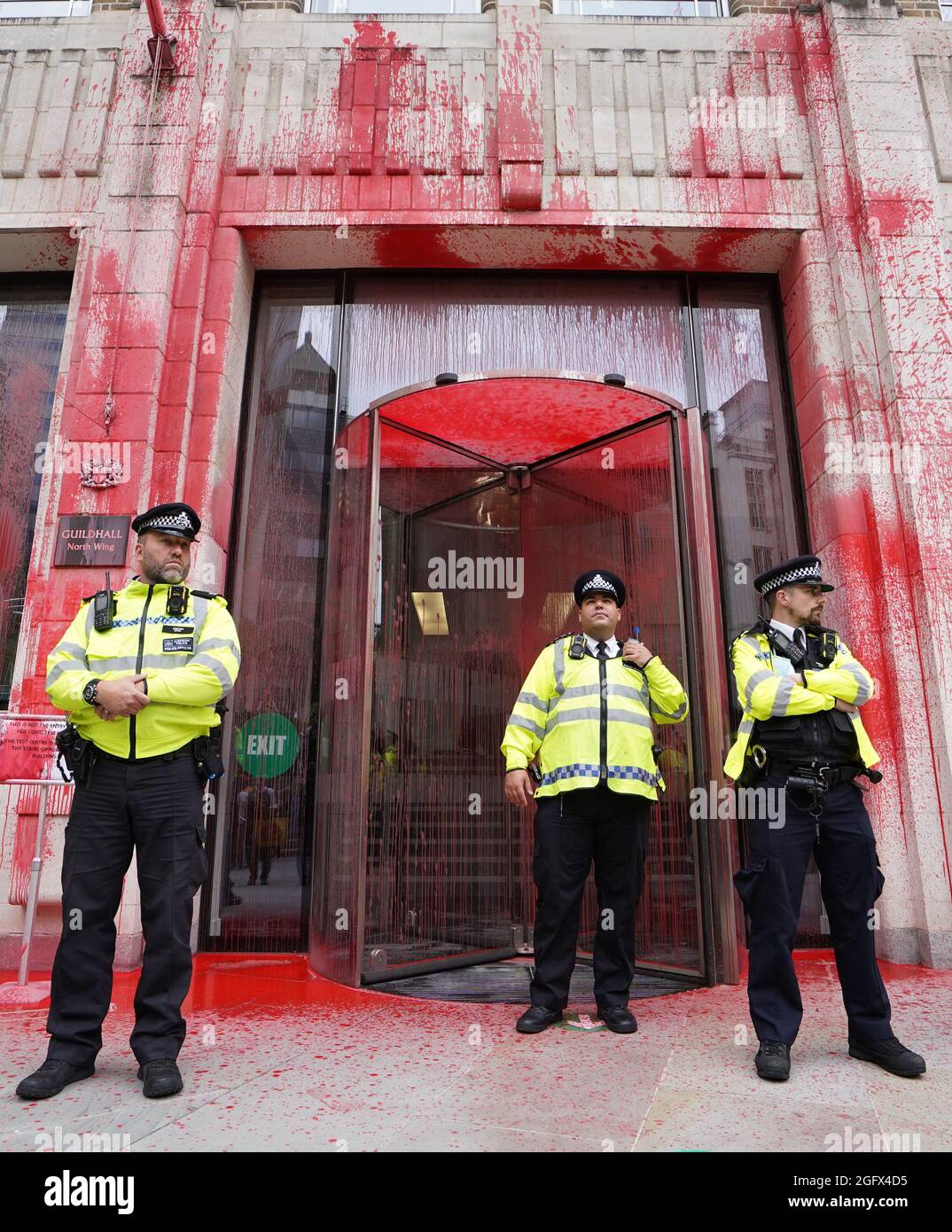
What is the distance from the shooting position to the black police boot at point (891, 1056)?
304cm

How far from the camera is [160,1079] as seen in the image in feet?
9.36

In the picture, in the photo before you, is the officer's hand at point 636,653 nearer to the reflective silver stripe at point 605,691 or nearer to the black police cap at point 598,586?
the reflective silver stripe at point 605,691

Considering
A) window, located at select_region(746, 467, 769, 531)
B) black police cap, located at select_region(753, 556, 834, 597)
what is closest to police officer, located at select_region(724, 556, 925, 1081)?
black police cap, located at select_region(753, 556, 834, 597)

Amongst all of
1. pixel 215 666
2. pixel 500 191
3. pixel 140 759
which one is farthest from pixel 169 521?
pixel 500 191

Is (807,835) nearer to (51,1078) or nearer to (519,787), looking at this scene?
(519,787)

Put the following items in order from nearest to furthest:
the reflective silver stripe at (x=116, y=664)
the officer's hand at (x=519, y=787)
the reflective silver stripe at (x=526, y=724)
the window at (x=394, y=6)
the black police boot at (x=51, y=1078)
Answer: the black police boot at (x=51, y=1078) → the reflective silver stripe at (x=116, y=664) → the officer's hand at (x=519, y=787) → the reflective silver stripe at (x=526, y=724) → the window at (x=394, y=6)

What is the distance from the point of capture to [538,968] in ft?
12.7

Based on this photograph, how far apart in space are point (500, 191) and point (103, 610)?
4.75m

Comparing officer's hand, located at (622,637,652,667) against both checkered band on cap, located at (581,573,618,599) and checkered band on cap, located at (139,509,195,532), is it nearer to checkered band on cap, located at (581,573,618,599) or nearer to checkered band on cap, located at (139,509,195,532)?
checkered band on cap, located at (581,573,618,599)

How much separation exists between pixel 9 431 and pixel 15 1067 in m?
4.86

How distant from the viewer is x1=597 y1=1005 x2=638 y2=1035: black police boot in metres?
3.71

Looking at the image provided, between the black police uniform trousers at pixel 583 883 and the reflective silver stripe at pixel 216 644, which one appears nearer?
the reflective silver stripe at pixel 216 644

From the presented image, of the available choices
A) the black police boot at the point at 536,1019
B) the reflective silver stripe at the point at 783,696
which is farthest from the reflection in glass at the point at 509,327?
the black police boot at the point at 536,1019
